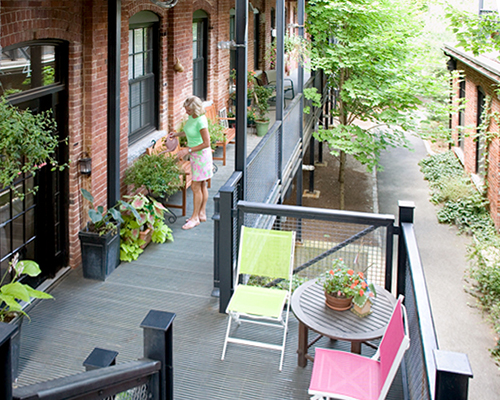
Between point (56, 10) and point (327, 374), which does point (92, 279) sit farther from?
point (327, 374)

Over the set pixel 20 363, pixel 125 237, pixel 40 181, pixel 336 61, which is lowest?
pixel 20 363

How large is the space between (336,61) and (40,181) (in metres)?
6.84

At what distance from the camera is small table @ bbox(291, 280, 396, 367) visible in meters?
4.09

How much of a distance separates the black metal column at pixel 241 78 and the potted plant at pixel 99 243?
1.20m

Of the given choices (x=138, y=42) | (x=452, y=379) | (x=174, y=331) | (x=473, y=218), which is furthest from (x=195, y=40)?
(x=452, y=379)

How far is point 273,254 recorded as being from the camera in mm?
4992

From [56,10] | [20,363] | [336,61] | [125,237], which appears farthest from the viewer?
[336,61]

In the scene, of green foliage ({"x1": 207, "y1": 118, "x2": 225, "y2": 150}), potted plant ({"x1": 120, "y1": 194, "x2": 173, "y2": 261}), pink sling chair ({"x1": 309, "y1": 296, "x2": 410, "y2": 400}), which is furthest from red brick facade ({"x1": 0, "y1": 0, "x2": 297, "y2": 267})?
pink sling chair ({"x1": 309, "y1": 296, "x2": 410, "y2": 400})

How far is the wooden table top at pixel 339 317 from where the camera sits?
409cm

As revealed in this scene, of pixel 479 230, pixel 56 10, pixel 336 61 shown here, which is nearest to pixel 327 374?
pixel 56 10

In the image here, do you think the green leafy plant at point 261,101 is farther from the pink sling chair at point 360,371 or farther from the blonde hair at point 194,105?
the pink sling chair at point 360,371

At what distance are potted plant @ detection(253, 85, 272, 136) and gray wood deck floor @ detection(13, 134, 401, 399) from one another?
6.78 m

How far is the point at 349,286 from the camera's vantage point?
432 cm

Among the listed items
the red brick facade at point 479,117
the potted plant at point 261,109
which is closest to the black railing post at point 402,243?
the red brick facade at point 479,117
